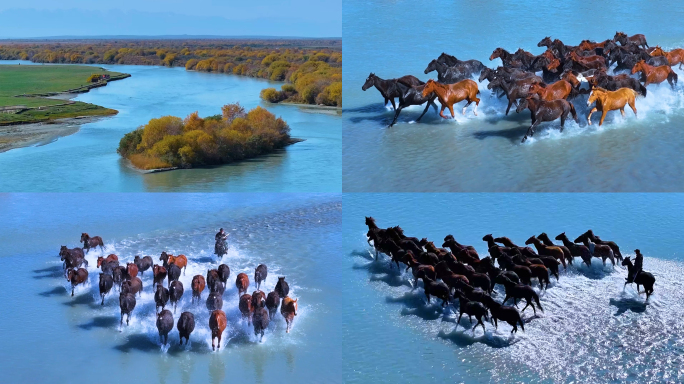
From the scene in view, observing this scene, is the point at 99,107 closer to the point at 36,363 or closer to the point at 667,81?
the point at 36,363

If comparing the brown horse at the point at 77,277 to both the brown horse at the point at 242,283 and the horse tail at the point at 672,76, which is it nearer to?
the brown horse at the point at 242,283

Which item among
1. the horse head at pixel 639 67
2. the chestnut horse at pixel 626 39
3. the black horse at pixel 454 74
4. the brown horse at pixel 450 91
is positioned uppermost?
the chestnut horse at pixel 626 39

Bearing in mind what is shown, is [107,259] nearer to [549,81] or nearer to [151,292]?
[151,292]

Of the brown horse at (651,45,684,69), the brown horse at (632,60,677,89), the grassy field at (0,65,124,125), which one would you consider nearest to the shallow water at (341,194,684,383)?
the brown horse at (632,60,677,89)

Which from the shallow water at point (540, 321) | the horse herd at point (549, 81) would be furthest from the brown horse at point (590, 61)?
the shallow water at point (540, 321)

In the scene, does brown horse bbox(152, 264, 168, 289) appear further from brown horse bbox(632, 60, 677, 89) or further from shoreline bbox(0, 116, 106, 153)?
brown horse bbox(632, 60, 677, 89)

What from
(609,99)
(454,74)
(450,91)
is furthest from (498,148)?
(454,74)

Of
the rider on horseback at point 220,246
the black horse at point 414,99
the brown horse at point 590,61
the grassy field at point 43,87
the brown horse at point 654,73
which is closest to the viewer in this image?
the rider on horseback at point 220,246
